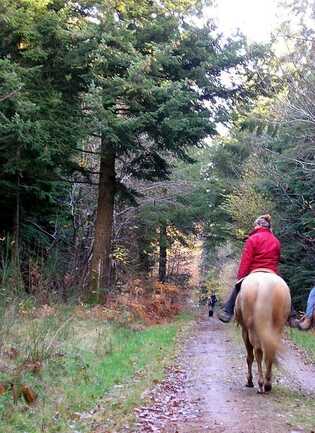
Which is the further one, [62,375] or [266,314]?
[62,375]

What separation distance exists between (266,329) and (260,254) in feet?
3.94

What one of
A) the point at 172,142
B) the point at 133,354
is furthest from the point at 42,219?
the point at 133,354

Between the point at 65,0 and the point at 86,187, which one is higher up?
the point at 65,0

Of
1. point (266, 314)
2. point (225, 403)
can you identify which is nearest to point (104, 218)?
point (266, 314)

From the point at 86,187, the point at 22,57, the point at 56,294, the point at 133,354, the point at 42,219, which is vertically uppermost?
the point at 22,57

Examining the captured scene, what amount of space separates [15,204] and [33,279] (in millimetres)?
8026

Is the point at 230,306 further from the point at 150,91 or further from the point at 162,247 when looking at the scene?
the point at 162,247

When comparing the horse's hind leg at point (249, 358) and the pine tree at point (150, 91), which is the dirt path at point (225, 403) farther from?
the pine tree at point (150, 91)

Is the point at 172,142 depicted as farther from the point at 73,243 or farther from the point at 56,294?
the point at 56,294

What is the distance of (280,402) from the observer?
7438 mm

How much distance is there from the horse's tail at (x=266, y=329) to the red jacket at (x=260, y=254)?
0.78m

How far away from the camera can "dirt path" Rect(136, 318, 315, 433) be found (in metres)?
6.26

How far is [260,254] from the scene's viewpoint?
8.70 metres

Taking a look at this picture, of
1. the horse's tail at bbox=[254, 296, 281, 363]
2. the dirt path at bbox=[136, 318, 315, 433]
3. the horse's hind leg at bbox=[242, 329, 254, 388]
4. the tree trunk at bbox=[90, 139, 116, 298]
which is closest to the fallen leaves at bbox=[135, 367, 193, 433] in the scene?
the dirt path at bbox=[136, 318, 315, 433]
